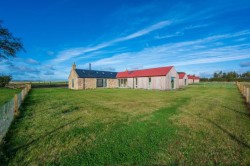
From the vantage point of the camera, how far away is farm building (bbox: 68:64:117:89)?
3020 cm

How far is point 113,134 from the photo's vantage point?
5.27m

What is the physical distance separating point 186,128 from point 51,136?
526 cm

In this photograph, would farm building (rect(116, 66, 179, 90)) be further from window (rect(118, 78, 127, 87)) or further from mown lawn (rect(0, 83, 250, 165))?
mown lawn (rect(0, 83, 250, 165))

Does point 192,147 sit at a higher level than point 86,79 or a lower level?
lower

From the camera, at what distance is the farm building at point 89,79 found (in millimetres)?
30202

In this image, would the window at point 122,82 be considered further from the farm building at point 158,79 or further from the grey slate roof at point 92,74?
the farm building at point 158,79

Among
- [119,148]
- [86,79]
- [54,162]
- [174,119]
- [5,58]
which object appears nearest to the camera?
[54,162]

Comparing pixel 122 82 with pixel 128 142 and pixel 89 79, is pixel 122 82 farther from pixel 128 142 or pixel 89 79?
pixel 128 142

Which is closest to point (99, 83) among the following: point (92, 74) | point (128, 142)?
point (92, 74)

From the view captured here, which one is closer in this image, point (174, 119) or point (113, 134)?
point (113, 134)

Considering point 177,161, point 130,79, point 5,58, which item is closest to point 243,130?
point 177,161

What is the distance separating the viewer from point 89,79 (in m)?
31.7

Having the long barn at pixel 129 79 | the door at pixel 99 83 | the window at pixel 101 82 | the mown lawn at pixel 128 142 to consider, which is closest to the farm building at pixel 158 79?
the long barn at pixel 129 79

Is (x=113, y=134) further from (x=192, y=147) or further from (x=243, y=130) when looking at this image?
(x=243, y=130)
